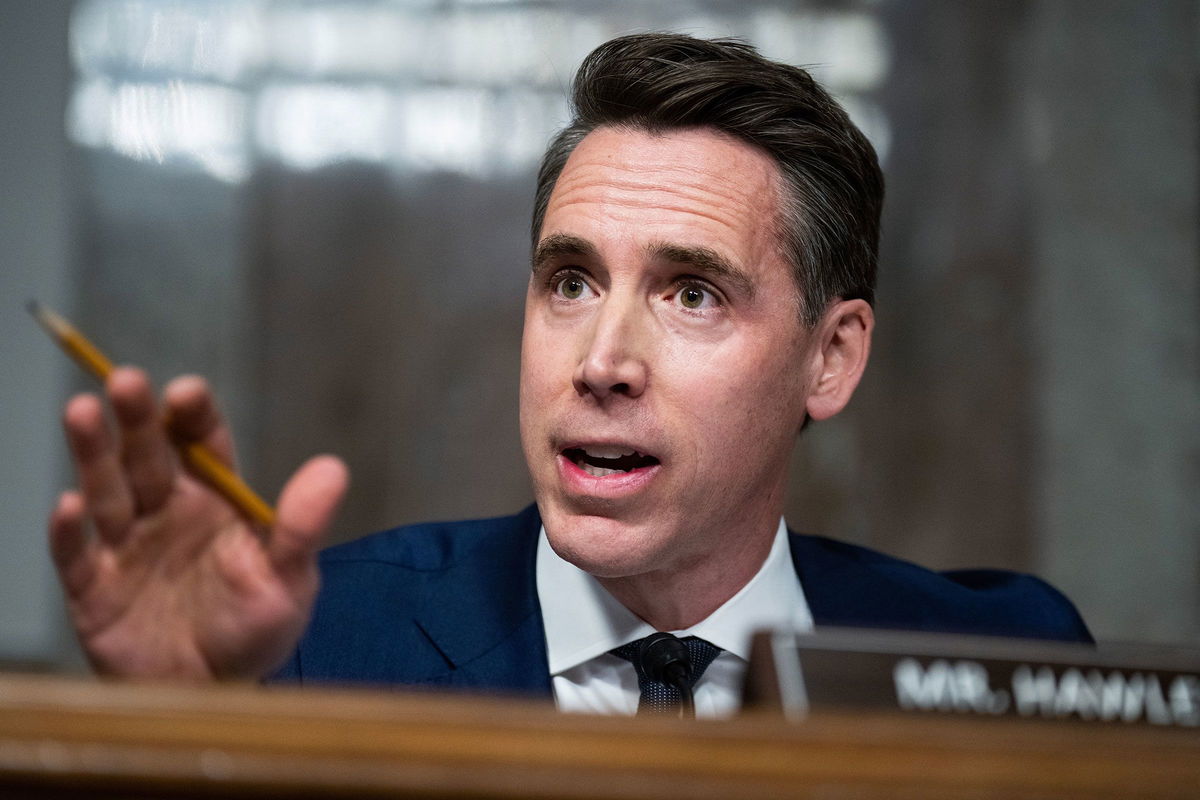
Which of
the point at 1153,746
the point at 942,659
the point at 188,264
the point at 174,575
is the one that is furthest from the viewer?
the point at 188,264

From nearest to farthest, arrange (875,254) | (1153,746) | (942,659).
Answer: (1153,746)
(942,659)
(875,254)

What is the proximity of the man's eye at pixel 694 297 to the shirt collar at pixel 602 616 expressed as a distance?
363 millimetres

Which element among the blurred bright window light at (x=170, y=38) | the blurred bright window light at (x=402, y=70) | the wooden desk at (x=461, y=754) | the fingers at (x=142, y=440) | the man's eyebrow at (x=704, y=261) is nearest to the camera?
the wooden desk at (x=461, y=754)

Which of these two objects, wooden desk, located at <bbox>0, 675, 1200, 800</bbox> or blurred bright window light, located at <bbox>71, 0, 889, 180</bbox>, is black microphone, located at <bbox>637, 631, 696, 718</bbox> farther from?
blurred bright window light, located at <bbox>71, 0, 889, 180</bbox>

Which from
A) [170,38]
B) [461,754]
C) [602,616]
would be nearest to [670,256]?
[602,616]

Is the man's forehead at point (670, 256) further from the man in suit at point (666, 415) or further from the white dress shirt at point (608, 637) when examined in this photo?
the white dress shirt at point (608, 637)

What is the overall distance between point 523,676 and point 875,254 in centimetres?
86

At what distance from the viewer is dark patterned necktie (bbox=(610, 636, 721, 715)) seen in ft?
4.23

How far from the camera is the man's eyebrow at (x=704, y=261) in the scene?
4.67 feet

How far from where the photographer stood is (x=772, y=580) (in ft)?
5.28

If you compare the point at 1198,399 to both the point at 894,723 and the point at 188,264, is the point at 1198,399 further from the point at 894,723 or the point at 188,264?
the point at 894,723

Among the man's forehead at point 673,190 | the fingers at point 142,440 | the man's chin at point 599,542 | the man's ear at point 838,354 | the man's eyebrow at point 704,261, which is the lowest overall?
the man's chin at point 599,542

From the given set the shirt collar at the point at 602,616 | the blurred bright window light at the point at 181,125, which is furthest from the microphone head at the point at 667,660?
the blurred bright window light at the point at 181,125

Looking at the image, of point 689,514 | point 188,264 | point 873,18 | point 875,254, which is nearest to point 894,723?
point 689,514
